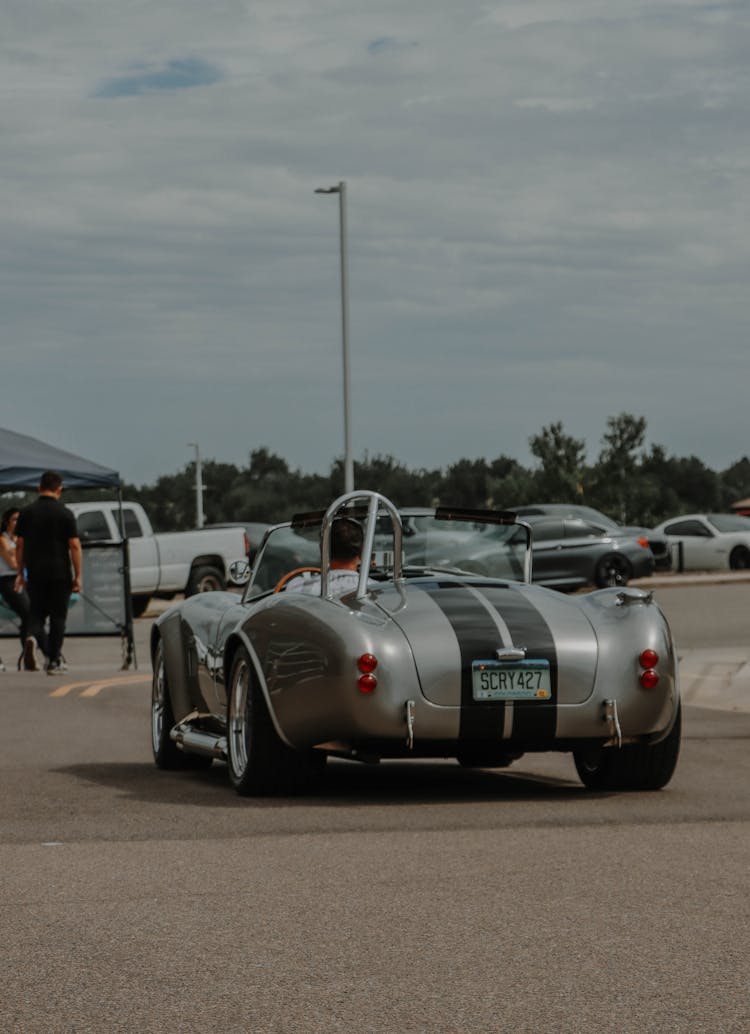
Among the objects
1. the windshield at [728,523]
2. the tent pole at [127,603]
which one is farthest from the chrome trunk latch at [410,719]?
the windshield at [728,523]

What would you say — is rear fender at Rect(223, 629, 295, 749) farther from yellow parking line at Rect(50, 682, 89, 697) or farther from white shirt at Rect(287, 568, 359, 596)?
yellow parking line at Rect(50, 682, 89, 697)

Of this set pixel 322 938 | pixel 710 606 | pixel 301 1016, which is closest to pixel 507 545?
pixel 322 938

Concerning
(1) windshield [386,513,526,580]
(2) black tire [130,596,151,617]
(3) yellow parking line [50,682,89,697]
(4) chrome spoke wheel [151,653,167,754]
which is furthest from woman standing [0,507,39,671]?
(1) windshield [386,513,526,580]

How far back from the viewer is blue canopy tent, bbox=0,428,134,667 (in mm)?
20969

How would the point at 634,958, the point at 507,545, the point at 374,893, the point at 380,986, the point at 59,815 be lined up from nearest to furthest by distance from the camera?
the point at 380,986
the point at 634,958
the point at 374,893
the point at 59,815
the point at 507,545

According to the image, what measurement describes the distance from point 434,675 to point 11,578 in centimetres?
1603

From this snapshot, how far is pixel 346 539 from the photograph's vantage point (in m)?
9.13

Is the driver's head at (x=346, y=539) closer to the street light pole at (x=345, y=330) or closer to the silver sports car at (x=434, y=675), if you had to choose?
the silver sports car at (x=434, y=675)

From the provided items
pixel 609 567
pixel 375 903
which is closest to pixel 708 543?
pixel 609 567

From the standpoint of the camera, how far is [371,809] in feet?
27.1

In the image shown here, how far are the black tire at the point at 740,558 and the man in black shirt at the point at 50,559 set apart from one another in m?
24.3

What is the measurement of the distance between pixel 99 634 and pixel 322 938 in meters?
18.4

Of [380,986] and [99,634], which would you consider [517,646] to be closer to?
[380,986]

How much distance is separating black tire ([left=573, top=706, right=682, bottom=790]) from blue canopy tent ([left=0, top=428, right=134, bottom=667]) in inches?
499
